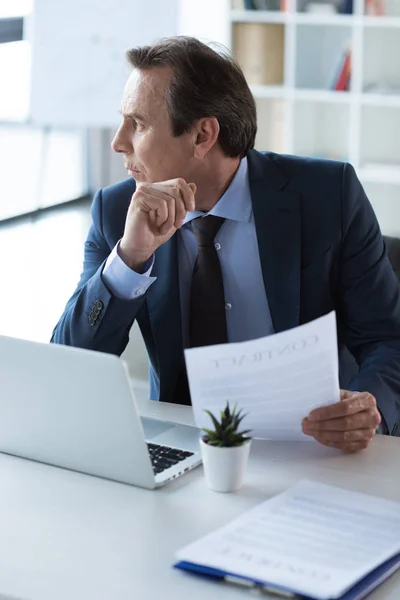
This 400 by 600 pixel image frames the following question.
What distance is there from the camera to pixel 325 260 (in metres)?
1.94

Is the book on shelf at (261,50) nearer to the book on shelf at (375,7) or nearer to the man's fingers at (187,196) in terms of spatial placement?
the book on shelf at (375,7)

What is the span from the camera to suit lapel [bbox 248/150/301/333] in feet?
6.35

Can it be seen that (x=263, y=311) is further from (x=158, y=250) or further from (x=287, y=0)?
(x=287, y=0)

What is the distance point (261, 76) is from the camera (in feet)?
17.4

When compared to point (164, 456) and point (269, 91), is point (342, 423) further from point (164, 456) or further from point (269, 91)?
point (269, 91)

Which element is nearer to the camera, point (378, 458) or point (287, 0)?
point (378, 458)

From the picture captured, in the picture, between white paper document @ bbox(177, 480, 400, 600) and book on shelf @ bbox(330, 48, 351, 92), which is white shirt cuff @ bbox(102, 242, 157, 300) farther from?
book on shelf @ bbox(330, 48, 351, 92)

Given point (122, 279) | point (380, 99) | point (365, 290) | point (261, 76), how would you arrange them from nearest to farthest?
1. point (122, 279)
2. point (365, 290)
3. point (380, 99)
4. point (261, 76)

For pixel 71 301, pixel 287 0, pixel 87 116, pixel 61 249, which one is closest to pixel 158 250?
pixel 71 301

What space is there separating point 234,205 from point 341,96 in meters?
3.39

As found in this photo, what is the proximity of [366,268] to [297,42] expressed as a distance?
3611mm

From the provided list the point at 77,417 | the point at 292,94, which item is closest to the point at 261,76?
the point at 292,94

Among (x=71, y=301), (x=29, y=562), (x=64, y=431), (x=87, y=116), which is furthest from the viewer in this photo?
(x=87, y=116)

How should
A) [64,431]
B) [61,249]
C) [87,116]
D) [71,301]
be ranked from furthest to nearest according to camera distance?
[61,249] < [87,116] < [71,301] < [64,431]
